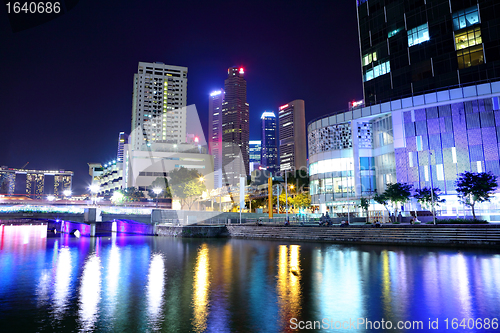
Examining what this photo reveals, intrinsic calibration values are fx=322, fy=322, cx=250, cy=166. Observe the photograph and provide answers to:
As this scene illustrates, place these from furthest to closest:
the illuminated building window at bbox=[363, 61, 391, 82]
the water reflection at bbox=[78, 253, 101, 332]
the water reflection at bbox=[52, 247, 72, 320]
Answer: the illuminated building window at bbox=[363, 61, 391, 82]
the water reflection at bbox=[52, 247, 72, 320]
the water reflection at bbox=[78, 253, 101, 332]

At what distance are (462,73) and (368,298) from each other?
60005 mm

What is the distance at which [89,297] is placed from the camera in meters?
12.9

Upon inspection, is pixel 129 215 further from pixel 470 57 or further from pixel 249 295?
pixel 470 57

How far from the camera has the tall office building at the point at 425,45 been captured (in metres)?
55.5

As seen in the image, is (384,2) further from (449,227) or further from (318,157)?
(449,227)

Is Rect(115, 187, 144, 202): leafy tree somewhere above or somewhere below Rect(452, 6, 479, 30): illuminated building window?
below

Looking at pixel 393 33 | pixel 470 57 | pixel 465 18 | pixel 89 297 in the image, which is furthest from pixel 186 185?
pixel 89 297

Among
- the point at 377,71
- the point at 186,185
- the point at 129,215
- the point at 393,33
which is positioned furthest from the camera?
the point at 186,185

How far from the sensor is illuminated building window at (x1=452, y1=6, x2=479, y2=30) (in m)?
56.7

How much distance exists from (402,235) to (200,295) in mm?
26301

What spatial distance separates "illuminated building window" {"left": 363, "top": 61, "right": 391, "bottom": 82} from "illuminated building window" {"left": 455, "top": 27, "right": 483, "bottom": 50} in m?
12.9

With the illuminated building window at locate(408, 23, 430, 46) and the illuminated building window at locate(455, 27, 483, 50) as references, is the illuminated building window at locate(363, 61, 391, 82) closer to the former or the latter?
the illuminated building window at locate(408, 23, 430, 46)

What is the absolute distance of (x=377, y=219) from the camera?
50062mm

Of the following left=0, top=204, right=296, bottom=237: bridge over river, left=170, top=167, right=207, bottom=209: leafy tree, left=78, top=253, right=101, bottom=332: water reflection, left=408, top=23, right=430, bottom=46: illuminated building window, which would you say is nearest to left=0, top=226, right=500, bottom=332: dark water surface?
left=78, top=253, right=101, bottom=332: water reflection
